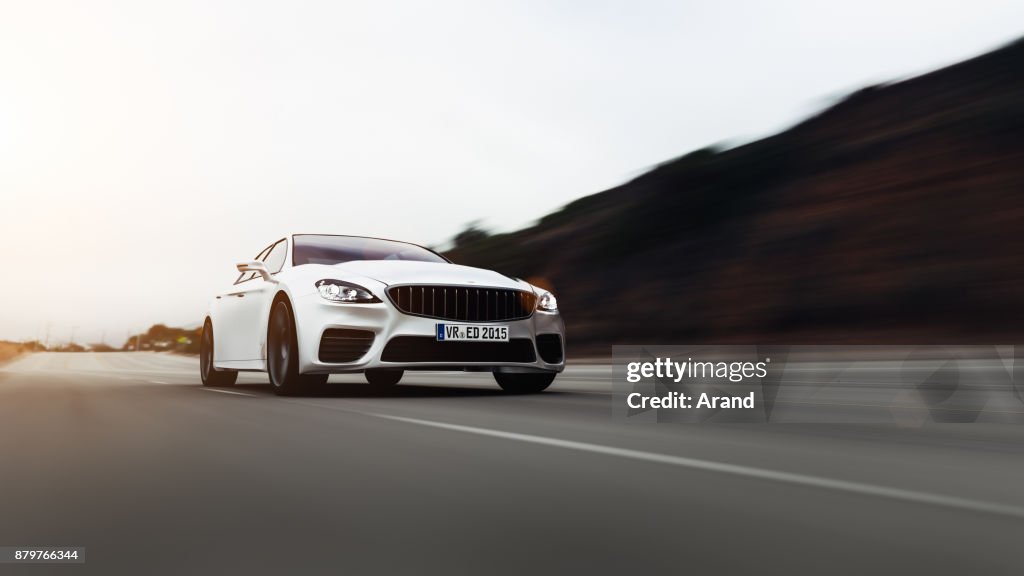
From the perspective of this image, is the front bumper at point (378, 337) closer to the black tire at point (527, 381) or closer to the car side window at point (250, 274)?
the black tire at point (527, 381)

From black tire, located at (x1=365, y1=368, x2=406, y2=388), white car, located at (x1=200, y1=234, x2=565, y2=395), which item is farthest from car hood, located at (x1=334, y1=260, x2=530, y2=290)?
black tire, located at (x1=365, y1=368, x2=406, y2=388)

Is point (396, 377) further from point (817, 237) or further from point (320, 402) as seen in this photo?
point (817, 237)

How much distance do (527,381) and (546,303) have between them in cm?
88

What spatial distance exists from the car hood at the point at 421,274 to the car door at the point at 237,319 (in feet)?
4.27

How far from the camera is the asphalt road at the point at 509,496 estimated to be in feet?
9.25

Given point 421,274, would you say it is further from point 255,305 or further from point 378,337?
point 255,305

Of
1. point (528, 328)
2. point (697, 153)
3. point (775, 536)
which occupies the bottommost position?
point (775, 536)

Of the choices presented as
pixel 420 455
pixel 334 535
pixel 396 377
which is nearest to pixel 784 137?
pixel 396 377

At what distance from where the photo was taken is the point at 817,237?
1897 centimetres

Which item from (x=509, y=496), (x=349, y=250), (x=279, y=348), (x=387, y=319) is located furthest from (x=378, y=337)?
(x=509, y=496)

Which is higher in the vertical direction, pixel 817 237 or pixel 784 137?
pixel 784 137

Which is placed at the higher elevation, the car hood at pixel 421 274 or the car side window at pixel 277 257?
the car side window at pixel 277 257

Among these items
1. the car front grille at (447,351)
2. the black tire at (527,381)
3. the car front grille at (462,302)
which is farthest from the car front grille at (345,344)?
the black tire at (527,381)

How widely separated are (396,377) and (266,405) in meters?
4.05
